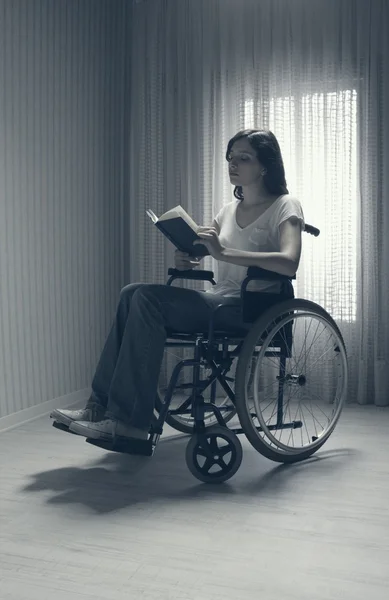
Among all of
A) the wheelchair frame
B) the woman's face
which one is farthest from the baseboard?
the woman's face

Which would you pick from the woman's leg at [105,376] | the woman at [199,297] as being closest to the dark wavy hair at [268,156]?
the woman at [199,297]

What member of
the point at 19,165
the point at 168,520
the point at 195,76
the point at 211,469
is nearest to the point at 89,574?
the point at 168,520

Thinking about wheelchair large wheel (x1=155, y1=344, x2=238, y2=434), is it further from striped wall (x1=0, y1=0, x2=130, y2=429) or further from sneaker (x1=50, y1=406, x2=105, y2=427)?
striped wall (x1=0, y1=0, x2=130, y2=429)

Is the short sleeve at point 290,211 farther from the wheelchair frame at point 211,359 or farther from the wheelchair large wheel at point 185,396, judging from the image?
the wheelchair large wheel at point 185,396

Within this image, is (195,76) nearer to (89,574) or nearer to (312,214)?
(312,214)

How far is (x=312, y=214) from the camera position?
10.5 ft

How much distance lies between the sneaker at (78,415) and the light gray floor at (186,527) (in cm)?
17

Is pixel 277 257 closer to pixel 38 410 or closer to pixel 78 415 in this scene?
pixel 78 415

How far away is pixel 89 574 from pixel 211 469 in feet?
2.34

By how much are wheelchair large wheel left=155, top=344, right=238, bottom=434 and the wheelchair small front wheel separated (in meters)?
0.28

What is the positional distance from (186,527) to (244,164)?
117cm

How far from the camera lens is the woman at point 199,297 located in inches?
81.1

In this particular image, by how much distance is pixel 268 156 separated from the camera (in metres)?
2.39

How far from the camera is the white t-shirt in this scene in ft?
7.55
